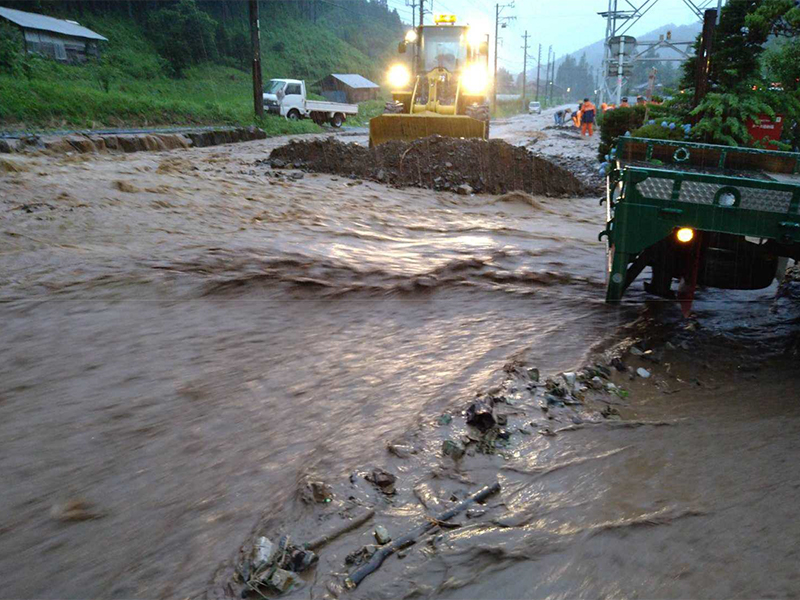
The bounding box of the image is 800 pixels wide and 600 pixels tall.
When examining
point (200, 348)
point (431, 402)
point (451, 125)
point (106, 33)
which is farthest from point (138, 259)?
point (106, 33)

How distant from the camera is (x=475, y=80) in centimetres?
1773

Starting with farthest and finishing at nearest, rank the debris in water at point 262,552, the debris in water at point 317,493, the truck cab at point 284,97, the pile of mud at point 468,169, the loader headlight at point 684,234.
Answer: the truck cab at point 284,97 < the pile of mud at point 468,169 < the loader headlight at point 684,234 < the debris in water at point 317,493 < the debris in water at point 262,552

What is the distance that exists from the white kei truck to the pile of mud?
20445mm

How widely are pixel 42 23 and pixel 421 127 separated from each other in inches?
1181

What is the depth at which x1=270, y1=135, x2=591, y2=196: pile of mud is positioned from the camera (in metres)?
13.1

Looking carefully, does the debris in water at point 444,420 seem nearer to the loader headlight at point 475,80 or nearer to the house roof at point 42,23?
the loader headlight at point 475,80

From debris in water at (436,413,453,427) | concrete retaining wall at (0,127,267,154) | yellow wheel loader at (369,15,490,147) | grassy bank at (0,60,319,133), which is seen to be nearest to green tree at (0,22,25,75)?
grassy bank at (0,60,319,133)

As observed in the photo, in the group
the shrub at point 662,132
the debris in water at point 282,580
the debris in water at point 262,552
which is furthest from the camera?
the shrub at point 662,132

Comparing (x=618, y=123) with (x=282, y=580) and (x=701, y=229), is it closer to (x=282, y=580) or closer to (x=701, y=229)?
(x=701, y=229)

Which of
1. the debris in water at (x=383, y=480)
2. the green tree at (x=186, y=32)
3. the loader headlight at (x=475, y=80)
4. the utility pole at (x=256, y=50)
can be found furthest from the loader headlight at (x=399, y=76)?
the green tree at (x=186, y=32)

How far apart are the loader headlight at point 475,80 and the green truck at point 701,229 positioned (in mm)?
13359

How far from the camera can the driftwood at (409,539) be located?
99.1 inches

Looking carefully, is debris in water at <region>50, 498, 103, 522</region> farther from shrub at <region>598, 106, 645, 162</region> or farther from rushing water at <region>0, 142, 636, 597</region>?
shrub at <region>598, 106, 645, 162</region>

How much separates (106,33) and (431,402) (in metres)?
49.8
